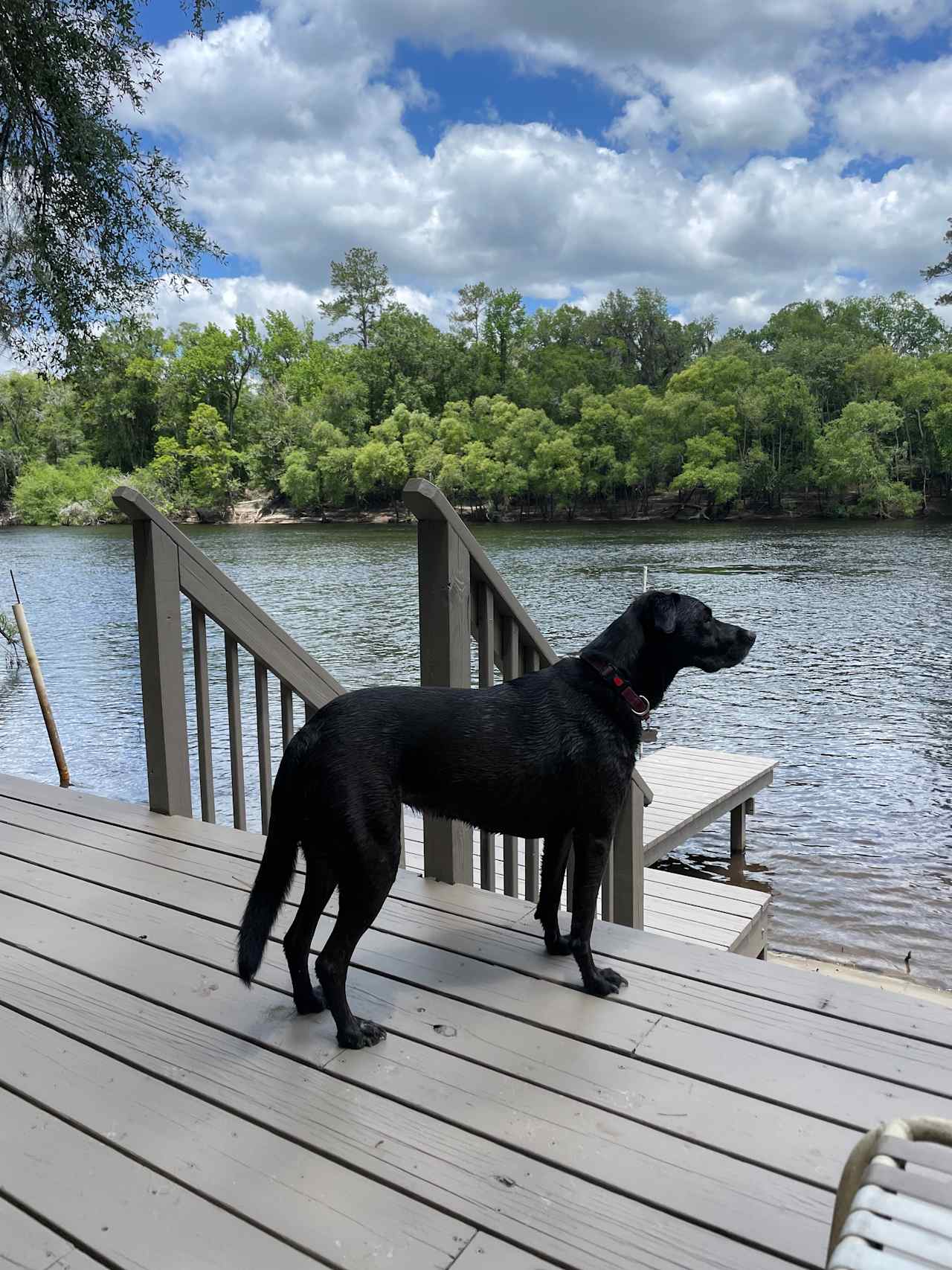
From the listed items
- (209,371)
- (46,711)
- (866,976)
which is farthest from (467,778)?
(209,371)

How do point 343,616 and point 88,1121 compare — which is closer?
point 88,1121

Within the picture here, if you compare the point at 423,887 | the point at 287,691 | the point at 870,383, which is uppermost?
the point at 870,383

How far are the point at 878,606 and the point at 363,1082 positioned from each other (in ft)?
66.5

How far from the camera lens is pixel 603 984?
6.97ft

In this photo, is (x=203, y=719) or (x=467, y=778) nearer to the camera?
(x=467, y=778)

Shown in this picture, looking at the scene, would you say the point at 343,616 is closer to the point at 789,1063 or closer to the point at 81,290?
the point at 81,290

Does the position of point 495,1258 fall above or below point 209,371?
below

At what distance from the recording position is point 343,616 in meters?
20.2

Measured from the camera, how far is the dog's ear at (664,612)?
2270 millimetres

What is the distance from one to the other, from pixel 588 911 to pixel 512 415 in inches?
2240

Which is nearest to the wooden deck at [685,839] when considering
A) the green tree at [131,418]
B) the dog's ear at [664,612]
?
the dog's ear at [664,612]

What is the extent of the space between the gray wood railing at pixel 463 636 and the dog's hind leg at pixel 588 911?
0.47 m

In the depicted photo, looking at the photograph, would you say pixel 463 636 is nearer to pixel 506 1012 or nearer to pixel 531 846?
pixel 531 846

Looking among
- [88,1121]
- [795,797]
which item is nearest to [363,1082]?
[88,1121]
